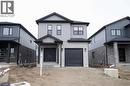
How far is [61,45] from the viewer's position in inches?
1055

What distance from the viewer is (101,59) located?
33.0m

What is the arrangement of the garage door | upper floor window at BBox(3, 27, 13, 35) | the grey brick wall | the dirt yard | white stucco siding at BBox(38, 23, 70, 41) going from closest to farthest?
the dirt yard → the garage door → white stucco siding at BBox(38, 23, 70, 41) → upper floor window at BBox(3, 27, 13, 35) → the grey brick wall

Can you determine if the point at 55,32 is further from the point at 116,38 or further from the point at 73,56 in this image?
the point at 116,38

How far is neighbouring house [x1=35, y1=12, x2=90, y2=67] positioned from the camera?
26812mm

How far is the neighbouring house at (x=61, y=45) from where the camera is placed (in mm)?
26812

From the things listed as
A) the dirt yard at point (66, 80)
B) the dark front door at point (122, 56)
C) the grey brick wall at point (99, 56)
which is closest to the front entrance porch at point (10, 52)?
the dirt yard at point (66, 80)

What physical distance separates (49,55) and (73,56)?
11.3 feet

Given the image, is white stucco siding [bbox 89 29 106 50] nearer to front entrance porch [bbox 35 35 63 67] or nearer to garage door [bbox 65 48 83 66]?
garage door [bbox 65 48 83 66]

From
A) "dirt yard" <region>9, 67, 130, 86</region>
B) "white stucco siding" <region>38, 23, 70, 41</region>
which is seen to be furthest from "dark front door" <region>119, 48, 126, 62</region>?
"dirt yard" <region>9, 67, 130, 86</region>

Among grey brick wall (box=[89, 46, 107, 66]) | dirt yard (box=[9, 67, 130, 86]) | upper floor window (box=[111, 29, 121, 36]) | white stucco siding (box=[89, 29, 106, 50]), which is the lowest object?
dirt yard (box=[9, 67, 130, 86])

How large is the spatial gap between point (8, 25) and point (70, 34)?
9.67m

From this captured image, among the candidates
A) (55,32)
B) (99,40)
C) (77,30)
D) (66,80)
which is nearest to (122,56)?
(99,40)

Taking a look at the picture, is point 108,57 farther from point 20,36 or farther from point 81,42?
point 20,36

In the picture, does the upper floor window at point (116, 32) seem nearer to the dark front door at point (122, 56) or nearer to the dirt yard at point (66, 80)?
the dark front door at point (122, 56)
